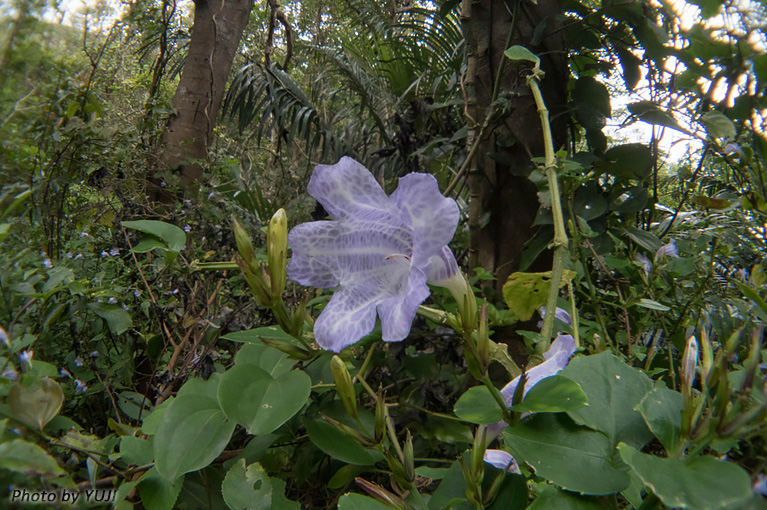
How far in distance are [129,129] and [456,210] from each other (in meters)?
1.57

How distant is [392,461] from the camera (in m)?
0.36

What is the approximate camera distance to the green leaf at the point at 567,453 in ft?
0.99

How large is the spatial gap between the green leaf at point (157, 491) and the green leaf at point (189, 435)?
0.03 metres

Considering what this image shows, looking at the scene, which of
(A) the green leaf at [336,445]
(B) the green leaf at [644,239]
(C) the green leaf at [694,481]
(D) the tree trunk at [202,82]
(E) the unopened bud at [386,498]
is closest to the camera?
(C) the green leaf at [694,481]

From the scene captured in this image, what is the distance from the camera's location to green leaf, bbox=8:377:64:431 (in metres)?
0.37

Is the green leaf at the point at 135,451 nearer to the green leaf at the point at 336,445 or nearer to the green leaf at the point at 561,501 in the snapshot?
the green leaf at the point at 336,445

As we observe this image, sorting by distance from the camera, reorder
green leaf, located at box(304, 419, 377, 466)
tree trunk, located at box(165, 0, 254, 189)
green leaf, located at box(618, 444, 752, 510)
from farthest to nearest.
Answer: tree trunk, located at box(165, 0, 254, 189), green leaf, located at box(304, 419, 377, 466), green leaf, located at box(618, 444, 752, 510)

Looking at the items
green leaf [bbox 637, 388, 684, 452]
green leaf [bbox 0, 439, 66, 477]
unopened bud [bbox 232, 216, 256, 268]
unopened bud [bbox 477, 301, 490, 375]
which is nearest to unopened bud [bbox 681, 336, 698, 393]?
green leaf [bbox 637, 388, 684, 452]

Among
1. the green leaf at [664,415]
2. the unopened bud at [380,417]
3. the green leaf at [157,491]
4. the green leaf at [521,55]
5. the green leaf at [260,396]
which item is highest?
the green leaf at [521,55]

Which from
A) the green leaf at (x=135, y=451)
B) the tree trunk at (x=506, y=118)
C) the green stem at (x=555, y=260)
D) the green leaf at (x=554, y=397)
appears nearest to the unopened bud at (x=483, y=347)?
the green leaf at (x=554, y=397)

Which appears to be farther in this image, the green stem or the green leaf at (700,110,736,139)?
the green leaf at (700,110,736,139)

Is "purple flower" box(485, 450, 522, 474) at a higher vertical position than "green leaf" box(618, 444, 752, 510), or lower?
lower

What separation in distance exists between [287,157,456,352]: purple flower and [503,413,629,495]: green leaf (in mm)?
136

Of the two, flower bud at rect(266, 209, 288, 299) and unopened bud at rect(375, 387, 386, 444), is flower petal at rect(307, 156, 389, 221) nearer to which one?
flower bud at rect(266, 209, 288, 299)
